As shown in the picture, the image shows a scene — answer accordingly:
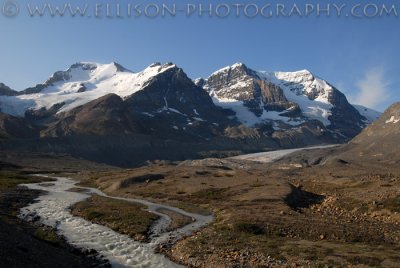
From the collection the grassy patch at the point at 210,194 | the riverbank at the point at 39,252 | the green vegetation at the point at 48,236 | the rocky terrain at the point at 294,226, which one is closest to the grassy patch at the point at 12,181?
the rocky terrain at the point at 294,226

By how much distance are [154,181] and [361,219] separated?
81734 millimetres

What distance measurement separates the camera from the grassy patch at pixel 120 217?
194 feet

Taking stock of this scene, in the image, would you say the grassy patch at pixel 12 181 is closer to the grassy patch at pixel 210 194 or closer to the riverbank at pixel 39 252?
the grassy patch at pixel 210 194

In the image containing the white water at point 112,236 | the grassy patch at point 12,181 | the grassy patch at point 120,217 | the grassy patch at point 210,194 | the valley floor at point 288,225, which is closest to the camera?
the valley floor at point 288,225

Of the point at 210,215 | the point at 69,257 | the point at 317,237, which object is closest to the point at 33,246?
the point at 69,257

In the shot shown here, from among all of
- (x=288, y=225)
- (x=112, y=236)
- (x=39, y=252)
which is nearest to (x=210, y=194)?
(x=288, y=225)

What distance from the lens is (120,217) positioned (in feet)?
226

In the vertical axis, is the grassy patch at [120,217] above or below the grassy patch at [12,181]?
above

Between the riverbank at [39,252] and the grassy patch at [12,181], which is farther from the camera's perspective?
the grassy patch at [12,181]

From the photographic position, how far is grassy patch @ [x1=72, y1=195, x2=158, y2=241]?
194 feet

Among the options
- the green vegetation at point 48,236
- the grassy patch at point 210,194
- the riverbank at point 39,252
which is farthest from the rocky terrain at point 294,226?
the green vegetation at point 48,236

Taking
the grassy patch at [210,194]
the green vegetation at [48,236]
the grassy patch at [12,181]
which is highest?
the green vegetation at [48,236]

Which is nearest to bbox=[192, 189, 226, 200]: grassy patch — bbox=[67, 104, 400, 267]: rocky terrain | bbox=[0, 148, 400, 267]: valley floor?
bbox=[0, 148, 400, 267]: valley floor

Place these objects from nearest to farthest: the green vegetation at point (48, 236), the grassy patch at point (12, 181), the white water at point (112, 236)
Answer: the white water at point (112, 236), the green vegetation at point (48, 236), the grassy patch at point (12, 181)
